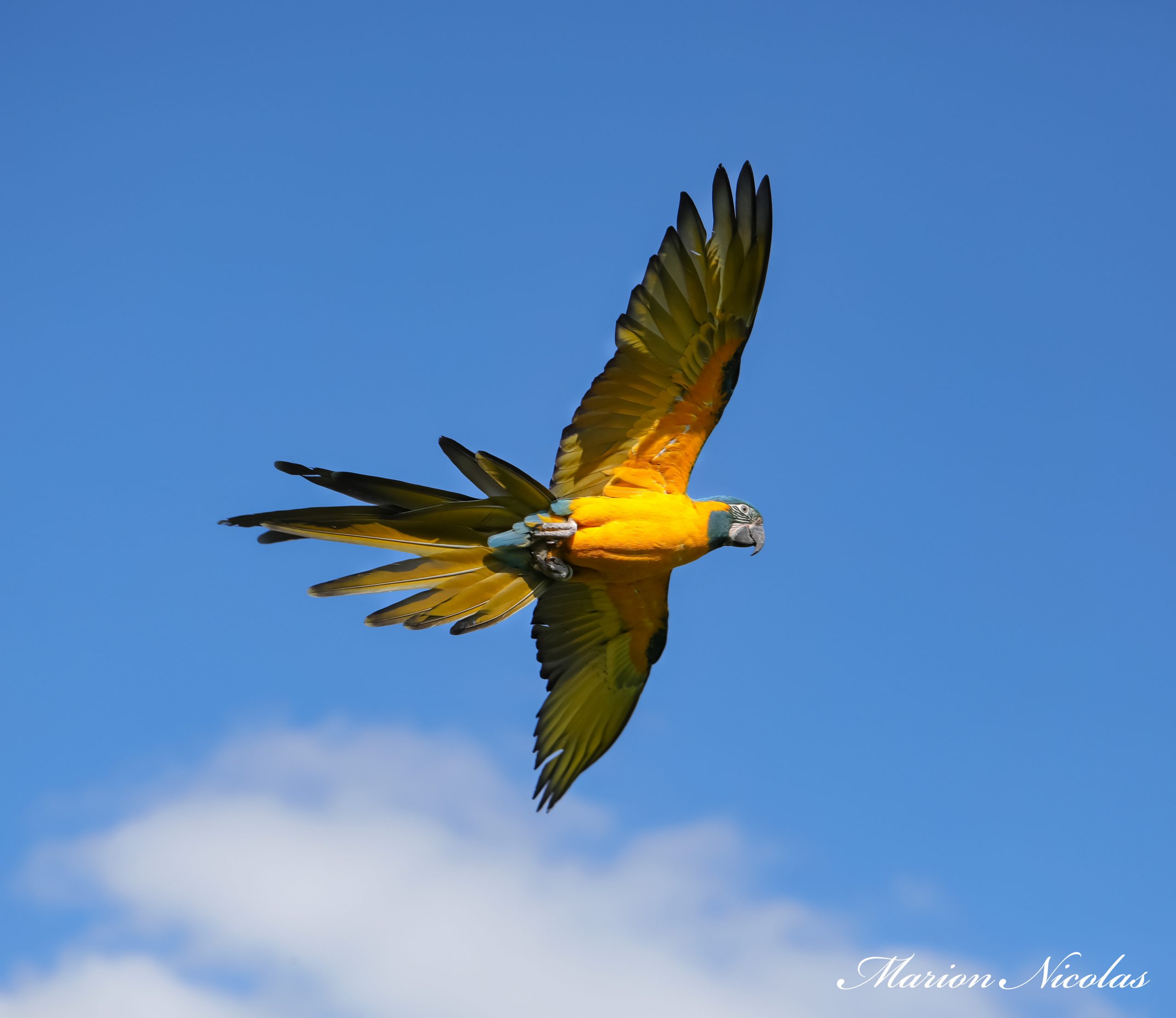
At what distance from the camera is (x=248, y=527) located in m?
8.05

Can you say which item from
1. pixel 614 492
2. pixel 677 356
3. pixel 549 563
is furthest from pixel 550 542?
pixel 677 356

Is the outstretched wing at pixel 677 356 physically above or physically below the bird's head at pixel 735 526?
above

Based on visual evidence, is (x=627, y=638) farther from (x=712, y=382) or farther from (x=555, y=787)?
(x=712, y=382)

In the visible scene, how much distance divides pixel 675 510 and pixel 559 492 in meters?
0.88

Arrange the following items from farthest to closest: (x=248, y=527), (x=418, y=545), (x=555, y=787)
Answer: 1. (x=555, y=787)
2. (x=418, y=545)
3. (x=248, y=527)

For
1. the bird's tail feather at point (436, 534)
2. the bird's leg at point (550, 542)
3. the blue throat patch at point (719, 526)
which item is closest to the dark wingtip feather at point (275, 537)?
the bird's tail feather at point (436, 534)

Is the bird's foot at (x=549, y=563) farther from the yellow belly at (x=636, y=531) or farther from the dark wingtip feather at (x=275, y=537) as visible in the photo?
the dark wingtip feather at (x=275, y=537)

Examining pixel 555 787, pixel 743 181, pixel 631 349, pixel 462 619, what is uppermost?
pixel 743 181

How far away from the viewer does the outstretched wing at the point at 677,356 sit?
27.3ft

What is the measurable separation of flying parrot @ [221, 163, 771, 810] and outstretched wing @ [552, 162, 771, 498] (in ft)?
0.03

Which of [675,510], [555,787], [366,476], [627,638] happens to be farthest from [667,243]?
[555,787]

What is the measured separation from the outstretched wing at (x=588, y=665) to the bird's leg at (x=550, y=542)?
0.79 meters

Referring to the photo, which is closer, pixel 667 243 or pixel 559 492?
pixel 667 243

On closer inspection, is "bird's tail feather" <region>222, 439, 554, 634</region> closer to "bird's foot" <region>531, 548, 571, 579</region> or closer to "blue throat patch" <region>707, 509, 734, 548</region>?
"bird's foot" <region>531, 548, 571, 579</region>
